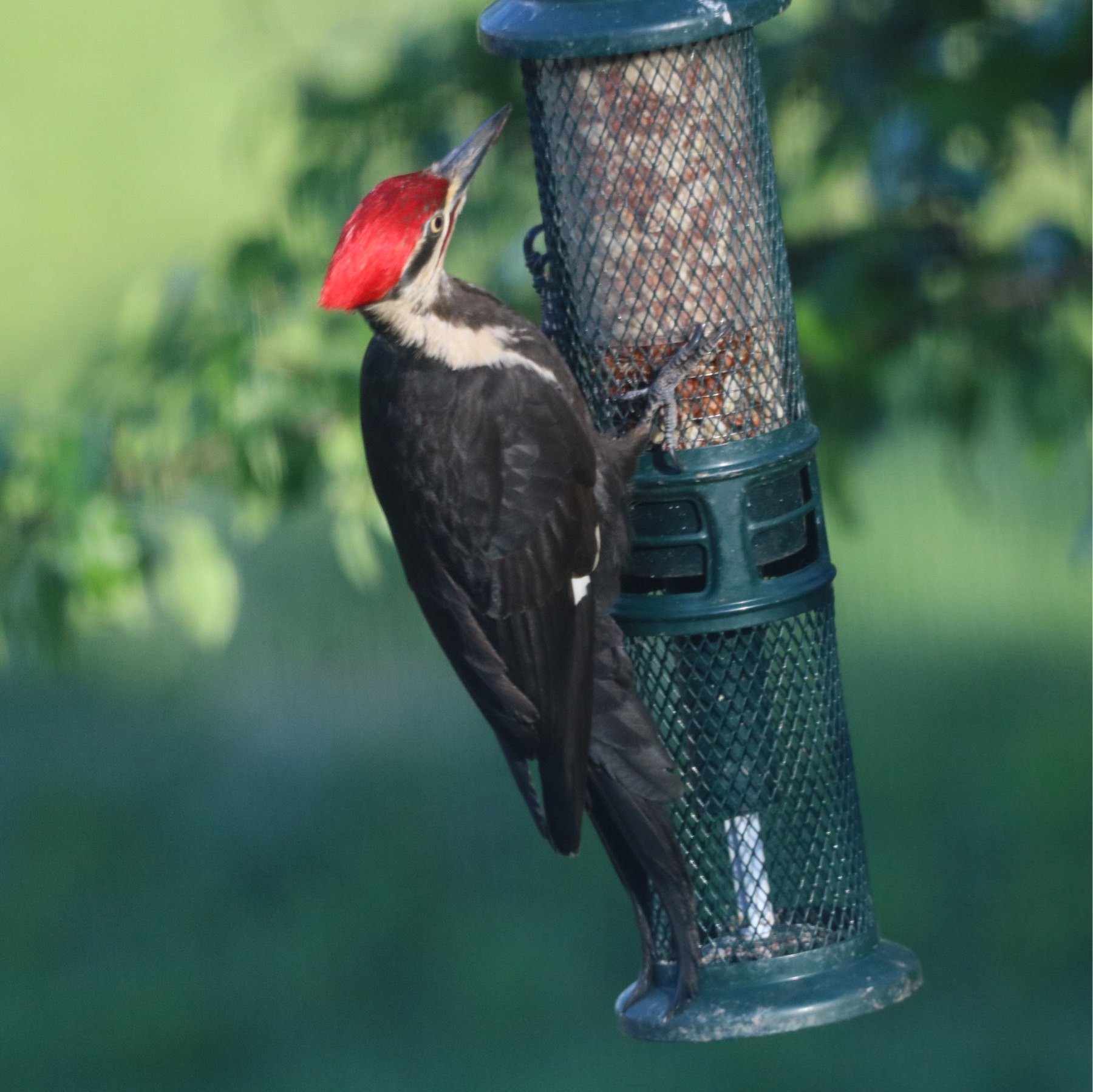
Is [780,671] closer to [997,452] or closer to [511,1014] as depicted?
[511,1014]

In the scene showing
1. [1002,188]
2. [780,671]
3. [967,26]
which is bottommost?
[780,671]

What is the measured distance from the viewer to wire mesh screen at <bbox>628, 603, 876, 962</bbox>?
3475mm

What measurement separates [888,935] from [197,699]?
106 inches

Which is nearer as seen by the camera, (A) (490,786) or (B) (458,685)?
(A) (490,786)

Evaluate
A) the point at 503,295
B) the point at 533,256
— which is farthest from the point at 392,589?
the point at 533,256

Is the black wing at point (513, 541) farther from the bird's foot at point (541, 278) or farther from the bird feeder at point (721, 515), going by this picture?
the bird's foot at point (541, 278)

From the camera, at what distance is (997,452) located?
7.42 metres

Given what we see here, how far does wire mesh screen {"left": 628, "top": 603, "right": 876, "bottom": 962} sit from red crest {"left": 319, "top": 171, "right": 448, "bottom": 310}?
789mm

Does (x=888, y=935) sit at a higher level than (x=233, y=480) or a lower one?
lower

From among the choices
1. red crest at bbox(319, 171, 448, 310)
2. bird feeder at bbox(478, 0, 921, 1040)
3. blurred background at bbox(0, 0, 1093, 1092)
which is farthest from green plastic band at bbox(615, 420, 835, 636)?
red crest at bbox(319, 171, 448, 310)

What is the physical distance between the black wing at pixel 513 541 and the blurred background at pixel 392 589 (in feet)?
1.91

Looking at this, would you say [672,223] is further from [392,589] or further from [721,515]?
[392,589]

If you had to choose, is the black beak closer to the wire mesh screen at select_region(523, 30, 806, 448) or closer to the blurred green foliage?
the wire mesh screen at select_region(523, 30, 806, 448)

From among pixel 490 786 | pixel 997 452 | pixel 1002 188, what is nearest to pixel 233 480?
pixel 1002 188
